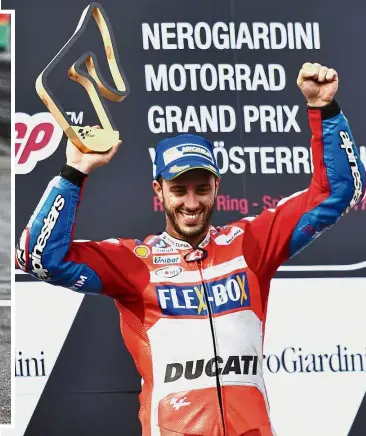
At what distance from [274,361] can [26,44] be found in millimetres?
1543

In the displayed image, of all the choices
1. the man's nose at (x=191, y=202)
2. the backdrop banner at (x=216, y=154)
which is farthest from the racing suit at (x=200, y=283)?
the backdrop banner at (x=216, y=154)

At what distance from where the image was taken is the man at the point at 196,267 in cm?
317

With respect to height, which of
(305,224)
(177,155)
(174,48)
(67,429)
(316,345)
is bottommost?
(67,429)

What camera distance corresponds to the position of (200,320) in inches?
128

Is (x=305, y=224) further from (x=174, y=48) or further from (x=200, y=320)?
(x=174, y=48)

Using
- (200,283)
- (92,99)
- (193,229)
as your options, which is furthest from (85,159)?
(200,283)

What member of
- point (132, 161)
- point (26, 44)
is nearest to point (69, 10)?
point (26, 44)

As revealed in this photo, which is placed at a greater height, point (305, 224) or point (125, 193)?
point (125, 193)

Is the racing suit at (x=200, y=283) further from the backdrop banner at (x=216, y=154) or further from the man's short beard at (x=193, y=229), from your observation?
the backdrop banner at (x=216, y=154)

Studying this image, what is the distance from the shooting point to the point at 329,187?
329 centimetres

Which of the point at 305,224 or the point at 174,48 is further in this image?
the point at 174,48

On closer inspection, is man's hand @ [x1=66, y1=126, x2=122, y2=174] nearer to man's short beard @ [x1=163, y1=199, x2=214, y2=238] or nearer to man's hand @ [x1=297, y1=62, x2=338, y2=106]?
man's short beard @ [x1=163, y1=199, x2=214, y2=238]

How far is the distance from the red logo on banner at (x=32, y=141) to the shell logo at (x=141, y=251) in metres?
0.91

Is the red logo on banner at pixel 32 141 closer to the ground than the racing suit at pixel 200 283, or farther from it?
farther from it
